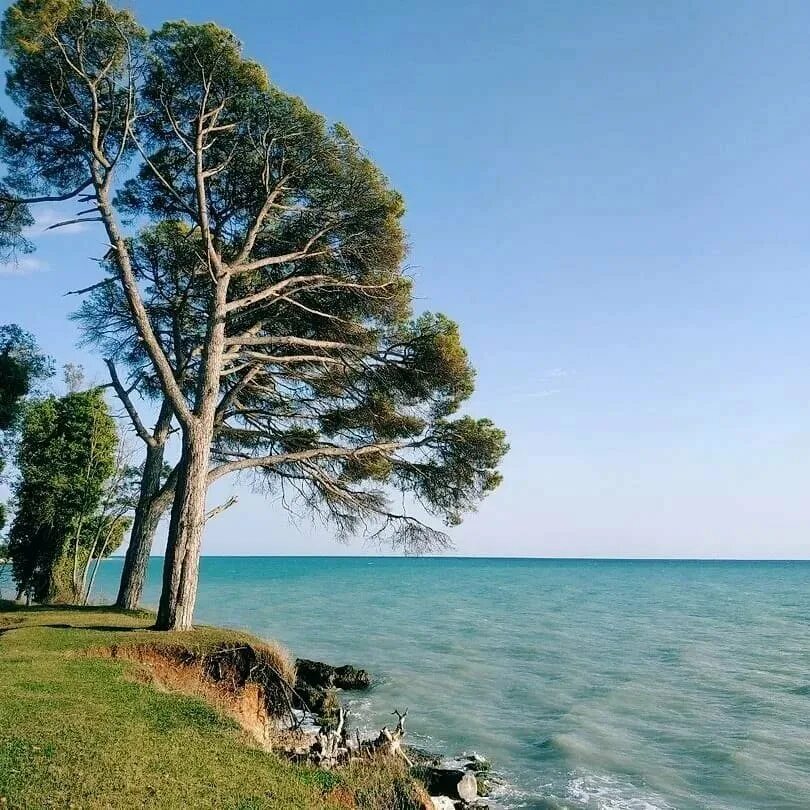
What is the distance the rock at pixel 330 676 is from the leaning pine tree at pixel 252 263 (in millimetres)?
4708

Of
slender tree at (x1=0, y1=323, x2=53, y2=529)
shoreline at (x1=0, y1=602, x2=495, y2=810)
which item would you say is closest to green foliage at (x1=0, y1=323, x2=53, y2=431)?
→ slender tree at (x1=0, y1=323, x2=53, y2=529)

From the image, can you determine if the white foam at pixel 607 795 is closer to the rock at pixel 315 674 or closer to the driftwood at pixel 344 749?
the driftwood at pixel 344 749

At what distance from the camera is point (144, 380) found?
20.6 metres

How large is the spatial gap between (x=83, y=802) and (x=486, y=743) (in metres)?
10.9

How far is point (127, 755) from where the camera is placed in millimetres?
→ 6547

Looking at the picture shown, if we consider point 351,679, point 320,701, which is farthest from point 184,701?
point 351,679

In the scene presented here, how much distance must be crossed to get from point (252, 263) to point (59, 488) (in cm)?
1492

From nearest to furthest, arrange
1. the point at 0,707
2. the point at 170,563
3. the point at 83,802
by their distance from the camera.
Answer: the point at 83,802, the point at 0,707, the point at 170,563

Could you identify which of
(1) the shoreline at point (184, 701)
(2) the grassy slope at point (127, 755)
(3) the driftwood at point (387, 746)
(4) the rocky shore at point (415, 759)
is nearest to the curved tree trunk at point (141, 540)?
(1) the shoreline at point (184, 701)

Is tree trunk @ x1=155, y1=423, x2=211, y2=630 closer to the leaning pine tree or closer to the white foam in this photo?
the leaning pine tree

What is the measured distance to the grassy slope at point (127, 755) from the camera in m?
5.79

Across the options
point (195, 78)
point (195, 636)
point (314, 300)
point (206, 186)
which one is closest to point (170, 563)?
point (195, 636)

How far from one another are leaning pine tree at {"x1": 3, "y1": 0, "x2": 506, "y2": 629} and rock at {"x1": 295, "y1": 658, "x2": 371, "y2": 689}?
471 centimetres

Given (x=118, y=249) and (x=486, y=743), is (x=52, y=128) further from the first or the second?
(x=486, y=743)
